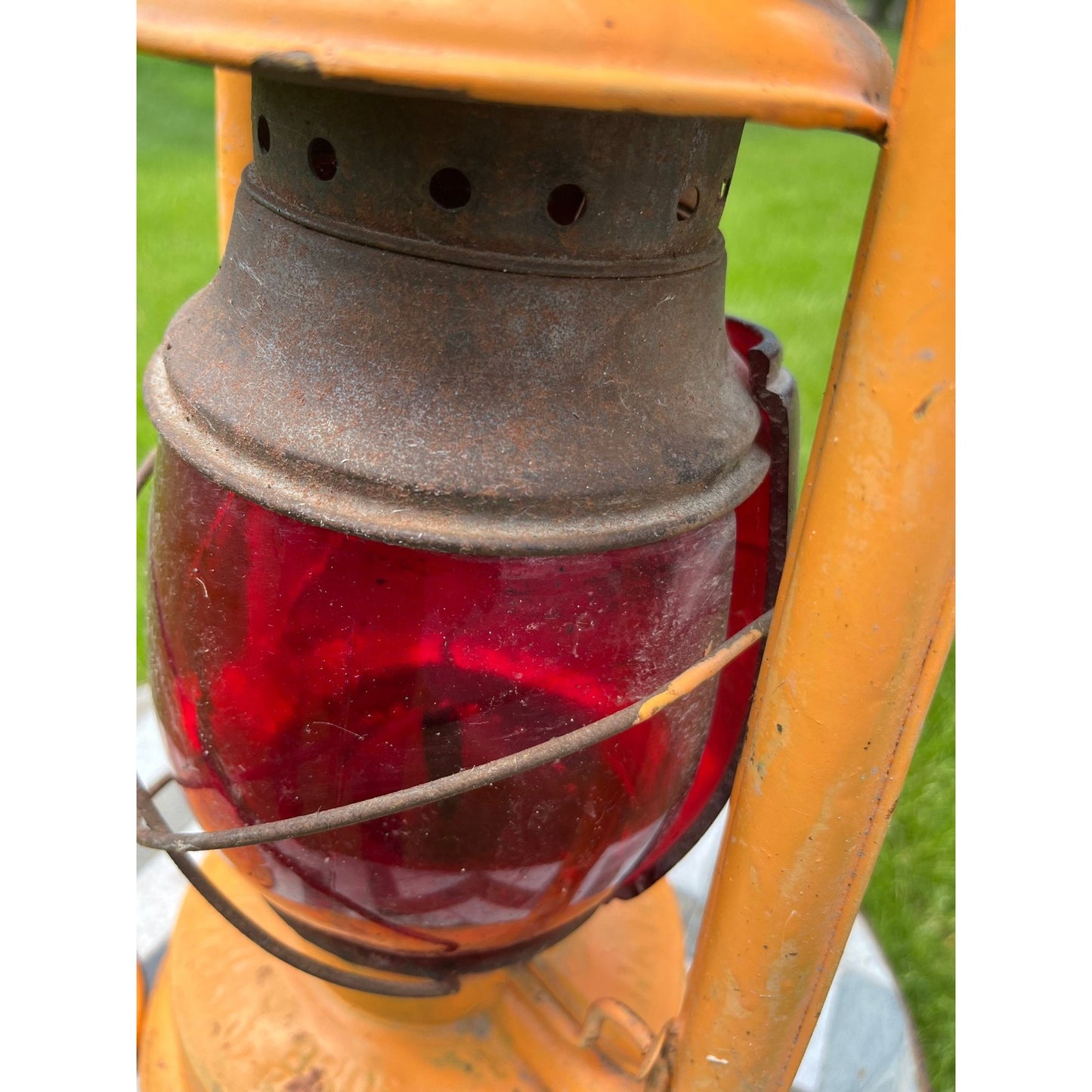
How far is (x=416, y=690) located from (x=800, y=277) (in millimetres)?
3492

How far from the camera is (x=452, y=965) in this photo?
0.96m

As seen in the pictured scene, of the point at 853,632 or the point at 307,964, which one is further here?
the point at 307,964

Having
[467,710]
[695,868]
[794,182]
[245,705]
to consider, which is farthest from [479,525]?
[794,182]

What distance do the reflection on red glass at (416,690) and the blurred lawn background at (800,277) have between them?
86 cm

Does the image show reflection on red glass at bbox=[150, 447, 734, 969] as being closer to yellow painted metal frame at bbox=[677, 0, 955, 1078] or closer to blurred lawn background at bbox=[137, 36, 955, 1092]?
yellow painted metal frame at bbox=[677, 0, 955, 1078]

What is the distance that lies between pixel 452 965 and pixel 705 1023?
24cm

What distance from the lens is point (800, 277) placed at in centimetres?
390

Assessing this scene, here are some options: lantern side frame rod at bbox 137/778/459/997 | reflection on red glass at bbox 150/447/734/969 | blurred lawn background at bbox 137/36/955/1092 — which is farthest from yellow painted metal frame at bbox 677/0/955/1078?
blurred lawn background at bbox 137/36/955/1092

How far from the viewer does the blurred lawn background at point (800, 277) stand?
1652 mm

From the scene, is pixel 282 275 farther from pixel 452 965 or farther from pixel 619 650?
pixel 452 965

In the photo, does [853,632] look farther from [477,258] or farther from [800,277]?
[800,277]

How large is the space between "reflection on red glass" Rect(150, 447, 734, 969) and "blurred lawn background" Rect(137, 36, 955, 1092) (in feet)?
2.82

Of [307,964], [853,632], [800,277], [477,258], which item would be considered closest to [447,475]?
[477,258]

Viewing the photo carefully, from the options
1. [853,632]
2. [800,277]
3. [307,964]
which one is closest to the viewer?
[853,632]
